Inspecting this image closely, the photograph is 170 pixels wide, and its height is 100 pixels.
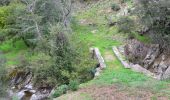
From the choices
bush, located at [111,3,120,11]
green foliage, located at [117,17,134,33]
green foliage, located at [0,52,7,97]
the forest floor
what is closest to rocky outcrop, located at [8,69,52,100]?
green foliage, located at [0,52,7,97]

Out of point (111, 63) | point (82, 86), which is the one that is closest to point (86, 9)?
point (111, 63)

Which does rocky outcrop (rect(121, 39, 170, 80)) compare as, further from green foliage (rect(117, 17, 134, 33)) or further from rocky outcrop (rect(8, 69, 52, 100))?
rocky outcrop (rect(8, 69, 52, 100))

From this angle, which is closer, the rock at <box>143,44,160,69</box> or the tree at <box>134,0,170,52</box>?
the tree at <box>134,0,170,52</box>

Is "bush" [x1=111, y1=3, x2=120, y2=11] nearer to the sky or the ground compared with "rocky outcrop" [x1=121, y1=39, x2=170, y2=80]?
nearer to the sky

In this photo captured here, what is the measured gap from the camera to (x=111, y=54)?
35.4 m

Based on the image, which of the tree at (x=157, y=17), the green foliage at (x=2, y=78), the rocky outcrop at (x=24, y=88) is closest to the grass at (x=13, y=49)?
the rocky outcrop at (x=24, y=88)

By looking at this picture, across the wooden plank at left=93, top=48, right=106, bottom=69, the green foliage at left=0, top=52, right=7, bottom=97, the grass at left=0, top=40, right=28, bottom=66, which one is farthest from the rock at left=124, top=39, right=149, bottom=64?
the grass at left=0, top=40, right=28, bottom=66

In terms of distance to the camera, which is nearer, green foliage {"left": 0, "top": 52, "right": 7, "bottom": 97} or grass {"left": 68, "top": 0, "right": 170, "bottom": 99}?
grass {"left": 68, "top": 0, "right": 170, "bottom": 99}

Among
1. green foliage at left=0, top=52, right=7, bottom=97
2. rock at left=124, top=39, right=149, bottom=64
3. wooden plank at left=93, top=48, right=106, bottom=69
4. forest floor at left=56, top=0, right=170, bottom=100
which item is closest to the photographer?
forest floor at left=56, top=0, right=170, bottom=100

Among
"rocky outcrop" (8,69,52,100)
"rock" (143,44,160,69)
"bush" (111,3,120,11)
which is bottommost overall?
"rocky outcrop" (8,69,52,100)

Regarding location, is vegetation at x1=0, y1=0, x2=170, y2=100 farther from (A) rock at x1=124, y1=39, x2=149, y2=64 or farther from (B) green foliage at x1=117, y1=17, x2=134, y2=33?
(A) rock at x1=124, y1=39, x2=149, y2=64

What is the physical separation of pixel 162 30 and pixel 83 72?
9.33 m

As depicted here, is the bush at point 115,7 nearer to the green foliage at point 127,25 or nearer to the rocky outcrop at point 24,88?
the green foliage at point 127,25

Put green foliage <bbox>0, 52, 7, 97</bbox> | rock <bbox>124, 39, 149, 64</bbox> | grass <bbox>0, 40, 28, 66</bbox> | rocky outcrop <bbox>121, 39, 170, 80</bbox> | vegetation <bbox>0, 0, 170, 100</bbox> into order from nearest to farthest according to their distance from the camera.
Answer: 1. vegetation <bbox>0, 0, 170, 100</bbox>
2. green foliage <bbox>0, 52, 7, 97</bbox>
3. rocky outcrop <bbox>121, 39, 170, 80</bbox>
4. rock <bbox>124, 39, 149, 64</bbox>
5. grass <bbox>0, 40, 28, 66</bbox>
